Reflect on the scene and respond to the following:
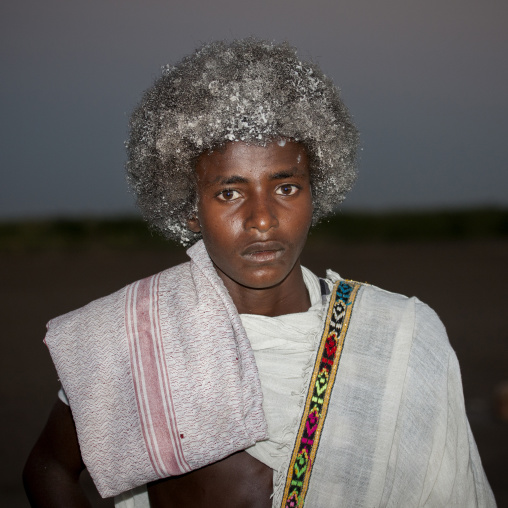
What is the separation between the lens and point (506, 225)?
85.3 ft

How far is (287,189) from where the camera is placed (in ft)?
8.42

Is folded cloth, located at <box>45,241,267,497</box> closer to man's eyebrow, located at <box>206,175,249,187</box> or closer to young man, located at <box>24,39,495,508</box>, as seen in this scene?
young man, located at <box>24,39,495,508</box>

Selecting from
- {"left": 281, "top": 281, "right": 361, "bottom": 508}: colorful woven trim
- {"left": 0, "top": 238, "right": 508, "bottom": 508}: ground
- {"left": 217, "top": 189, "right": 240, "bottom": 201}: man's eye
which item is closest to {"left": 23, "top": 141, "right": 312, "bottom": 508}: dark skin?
{"left": 217, "top": 189, "right": 240, "bottom": 201}: man's eye

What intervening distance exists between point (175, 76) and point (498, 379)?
623 centimetres

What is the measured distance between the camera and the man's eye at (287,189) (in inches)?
100

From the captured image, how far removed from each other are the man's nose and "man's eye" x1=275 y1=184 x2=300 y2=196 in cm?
8

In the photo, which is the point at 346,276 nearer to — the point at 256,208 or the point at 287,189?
the point at 287,189

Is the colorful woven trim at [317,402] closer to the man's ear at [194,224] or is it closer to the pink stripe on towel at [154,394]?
the pink stripe on towel at [154,394]

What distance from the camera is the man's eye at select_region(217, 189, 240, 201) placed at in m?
2.53

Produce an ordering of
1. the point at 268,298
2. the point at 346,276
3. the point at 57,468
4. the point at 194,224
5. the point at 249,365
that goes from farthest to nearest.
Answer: the point at 346,276 → the point at 194,224 → the point at 268,298 → the point at 57,468 → the point at 249,365

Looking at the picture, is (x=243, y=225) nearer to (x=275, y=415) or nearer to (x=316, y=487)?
(x=275, y=415)

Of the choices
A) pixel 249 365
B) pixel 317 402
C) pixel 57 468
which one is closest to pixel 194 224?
pixel 249 365

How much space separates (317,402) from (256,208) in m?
0.77

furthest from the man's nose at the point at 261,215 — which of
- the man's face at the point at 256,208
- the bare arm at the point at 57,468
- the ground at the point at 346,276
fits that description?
the ground at the point at 346,276
